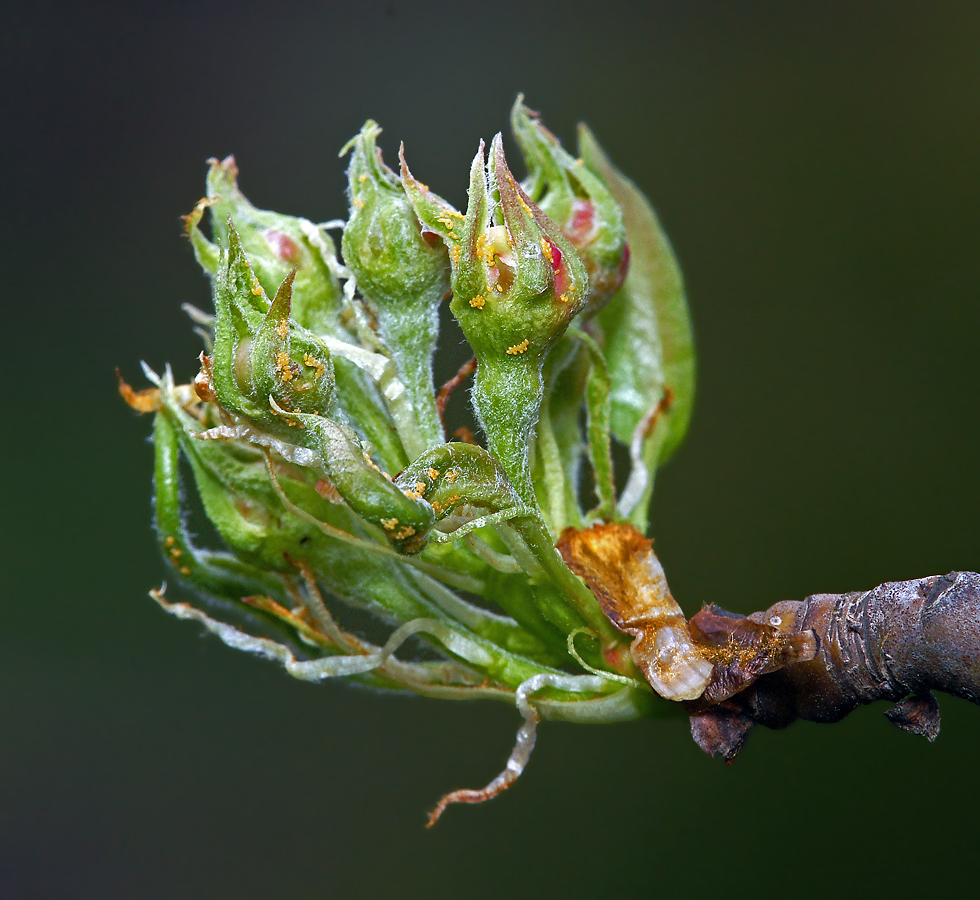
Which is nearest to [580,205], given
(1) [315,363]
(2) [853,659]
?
(1) [315,363]

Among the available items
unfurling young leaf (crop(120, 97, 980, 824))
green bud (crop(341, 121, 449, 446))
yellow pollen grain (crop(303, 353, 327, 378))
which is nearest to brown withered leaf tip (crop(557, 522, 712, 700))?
unfurling young leaf (crop(120, 97, 980, 824))

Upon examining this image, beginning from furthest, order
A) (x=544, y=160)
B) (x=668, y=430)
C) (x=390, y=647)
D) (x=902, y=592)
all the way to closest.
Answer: (x=668, y=430), (x=544, y=160), (x=390, y=647), (x=902, y=592)

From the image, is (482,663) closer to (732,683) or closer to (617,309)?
(732,683)

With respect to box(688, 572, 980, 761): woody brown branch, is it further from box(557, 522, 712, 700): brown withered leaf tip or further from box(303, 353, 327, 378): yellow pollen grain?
box(303, 353, 327, 378): yellow pollen grain

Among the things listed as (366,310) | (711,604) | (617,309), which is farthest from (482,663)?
(617,309)

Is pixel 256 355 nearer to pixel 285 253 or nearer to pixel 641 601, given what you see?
pixel 285 253

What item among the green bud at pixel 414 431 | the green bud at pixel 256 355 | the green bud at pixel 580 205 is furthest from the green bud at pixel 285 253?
the green bud at pixel 580 205
